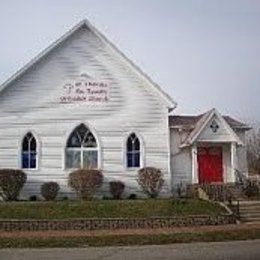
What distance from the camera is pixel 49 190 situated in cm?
2891

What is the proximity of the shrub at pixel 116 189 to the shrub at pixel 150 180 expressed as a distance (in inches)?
40.7

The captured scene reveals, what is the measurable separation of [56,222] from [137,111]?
946 cm

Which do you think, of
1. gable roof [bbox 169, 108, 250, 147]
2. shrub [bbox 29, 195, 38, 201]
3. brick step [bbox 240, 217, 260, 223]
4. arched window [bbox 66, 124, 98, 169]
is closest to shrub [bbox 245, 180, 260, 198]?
gable roof [bbox 169, 108, 250, 147]

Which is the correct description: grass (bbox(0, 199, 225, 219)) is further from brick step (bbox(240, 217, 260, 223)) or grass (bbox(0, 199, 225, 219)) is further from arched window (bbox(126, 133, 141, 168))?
arched window (bbox(126, 133, 141, 168))

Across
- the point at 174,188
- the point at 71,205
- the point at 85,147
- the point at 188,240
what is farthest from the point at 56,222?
the point at 174,188

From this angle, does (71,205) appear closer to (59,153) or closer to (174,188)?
(59,153)

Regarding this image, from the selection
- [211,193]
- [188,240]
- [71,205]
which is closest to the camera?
[188,240]

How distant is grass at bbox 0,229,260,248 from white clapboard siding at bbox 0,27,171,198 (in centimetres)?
1038

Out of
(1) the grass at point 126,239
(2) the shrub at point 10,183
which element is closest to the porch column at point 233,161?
(2) the shrub at point 10,183

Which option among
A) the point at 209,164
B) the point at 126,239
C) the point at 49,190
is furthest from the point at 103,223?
the point at 209,164

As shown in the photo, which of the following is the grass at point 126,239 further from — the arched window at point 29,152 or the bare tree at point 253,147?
the bare tree at point 253,147

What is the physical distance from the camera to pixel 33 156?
29672 mm

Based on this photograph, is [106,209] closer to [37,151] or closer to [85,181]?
[85,181]

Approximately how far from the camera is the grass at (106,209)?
23.8 m
